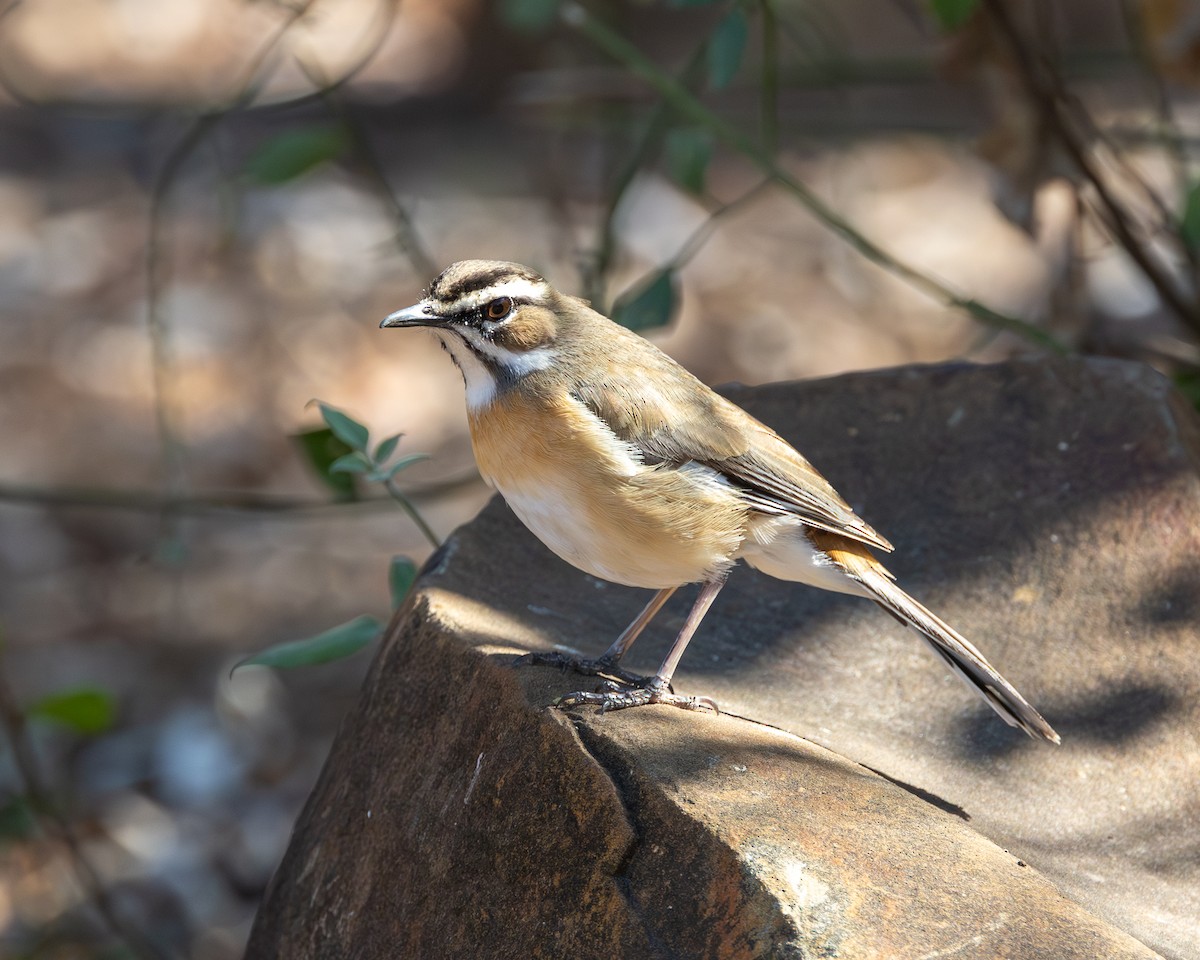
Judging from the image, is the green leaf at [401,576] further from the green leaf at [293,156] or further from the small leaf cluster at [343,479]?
the green leaf at [293,156]

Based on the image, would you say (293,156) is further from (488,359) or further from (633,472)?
(633,472)

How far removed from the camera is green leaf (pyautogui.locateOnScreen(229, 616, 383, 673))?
4363mm

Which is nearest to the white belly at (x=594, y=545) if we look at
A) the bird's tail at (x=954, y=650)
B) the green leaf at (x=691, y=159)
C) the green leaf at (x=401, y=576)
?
the bird's tail at (x=954, y=650)

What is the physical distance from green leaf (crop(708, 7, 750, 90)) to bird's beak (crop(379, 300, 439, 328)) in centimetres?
179

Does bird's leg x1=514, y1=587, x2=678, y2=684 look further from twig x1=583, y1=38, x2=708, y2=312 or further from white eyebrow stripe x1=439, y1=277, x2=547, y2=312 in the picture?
twig x1=583, y1=38, x2=708, y2=312

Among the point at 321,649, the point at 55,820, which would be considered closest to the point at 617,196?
the point at 321,649

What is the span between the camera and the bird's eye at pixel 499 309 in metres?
4.38

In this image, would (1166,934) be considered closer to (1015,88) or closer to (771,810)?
(771,810)

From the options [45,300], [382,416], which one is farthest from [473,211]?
[45,300]

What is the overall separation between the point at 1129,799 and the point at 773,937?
5.55 ft

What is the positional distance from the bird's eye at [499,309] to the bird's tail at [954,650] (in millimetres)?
1249

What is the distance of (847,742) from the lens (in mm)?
4137

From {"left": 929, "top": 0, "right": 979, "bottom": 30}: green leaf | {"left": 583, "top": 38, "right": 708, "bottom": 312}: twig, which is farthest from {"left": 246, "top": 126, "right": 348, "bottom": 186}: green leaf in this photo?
{"left": 929, "top": 0, "right": 979, "bottom": 30}: green leaf

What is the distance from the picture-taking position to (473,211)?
12.0 meters
